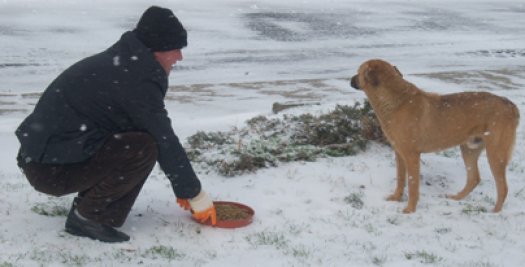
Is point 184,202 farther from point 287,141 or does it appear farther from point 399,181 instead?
point 287,141

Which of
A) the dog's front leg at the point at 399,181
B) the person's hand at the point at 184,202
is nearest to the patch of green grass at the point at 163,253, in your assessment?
the person's hand at the point at 184,202

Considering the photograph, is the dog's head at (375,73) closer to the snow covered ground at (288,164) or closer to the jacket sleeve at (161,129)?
the snow covered ground at (288,164)

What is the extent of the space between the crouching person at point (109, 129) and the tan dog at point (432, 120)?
6.43 ft

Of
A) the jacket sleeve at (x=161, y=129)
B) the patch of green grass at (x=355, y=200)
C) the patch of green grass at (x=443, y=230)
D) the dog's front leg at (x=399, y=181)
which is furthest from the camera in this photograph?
the dog's front leg at (x=399, y=181)

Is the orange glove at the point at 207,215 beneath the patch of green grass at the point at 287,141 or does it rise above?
above

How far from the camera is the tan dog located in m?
5.46

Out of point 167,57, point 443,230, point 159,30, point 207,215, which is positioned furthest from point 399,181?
point 159,30

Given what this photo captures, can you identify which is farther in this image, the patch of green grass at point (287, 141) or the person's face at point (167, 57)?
the patch of green grass at point (287, 141)

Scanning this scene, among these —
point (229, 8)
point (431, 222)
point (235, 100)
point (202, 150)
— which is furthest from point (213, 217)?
point (229, 8)

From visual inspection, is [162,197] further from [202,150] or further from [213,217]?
[202,150]

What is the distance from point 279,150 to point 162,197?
5.34ft

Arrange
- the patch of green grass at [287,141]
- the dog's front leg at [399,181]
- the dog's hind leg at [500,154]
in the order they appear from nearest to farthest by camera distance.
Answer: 1. the dog's hind leg at [500,154]
2. the dog's front leg at [399,181]
3. the patch of green grass at [287,141]

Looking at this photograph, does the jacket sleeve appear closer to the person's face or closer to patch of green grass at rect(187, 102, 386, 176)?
the person's face

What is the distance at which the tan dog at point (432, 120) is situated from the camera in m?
5.46
